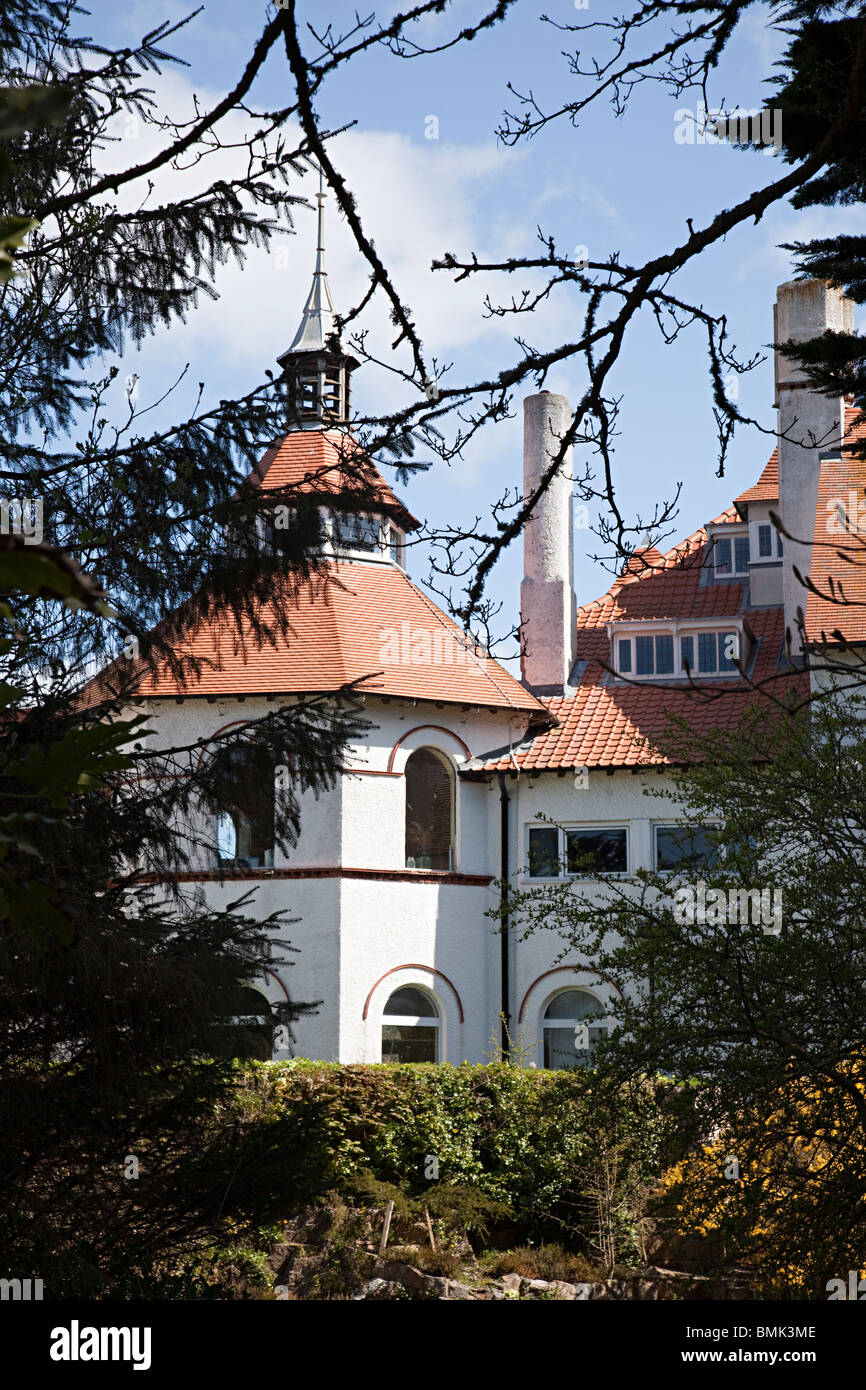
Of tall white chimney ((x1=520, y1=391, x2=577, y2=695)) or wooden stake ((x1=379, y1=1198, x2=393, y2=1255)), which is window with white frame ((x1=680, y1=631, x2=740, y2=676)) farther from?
wooden stake ((x1=379, y1=1198, x2=393, y2=1255))

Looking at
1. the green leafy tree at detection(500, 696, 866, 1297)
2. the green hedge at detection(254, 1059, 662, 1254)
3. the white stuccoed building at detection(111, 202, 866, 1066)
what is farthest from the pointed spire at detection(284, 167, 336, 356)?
the green leafy tree at detection(500, 696, 866, 1297)

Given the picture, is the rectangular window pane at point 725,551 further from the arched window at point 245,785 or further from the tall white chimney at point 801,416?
the arched window at point 245,785

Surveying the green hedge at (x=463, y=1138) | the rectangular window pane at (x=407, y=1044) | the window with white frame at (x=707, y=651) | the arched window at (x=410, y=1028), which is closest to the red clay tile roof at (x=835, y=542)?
the window with white frame at (x=707, y=651)

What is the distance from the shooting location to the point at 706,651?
2703 cm

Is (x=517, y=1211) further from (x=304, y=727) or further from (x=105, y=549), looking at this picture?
(x=105, y=549)

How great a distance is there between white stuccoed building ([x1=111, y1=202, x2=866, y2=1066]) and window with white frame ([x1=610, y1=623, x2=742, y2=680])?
0.04m

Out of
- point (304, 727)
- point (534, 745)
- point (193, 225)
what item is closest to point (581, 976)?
point (534, 745)

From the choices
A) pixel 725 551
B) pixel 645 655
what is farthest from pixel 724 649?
pixel 725 551

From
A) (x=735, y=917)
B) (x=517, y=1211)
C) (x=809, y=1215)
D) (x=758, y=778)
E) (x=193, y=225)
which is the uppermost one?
(x=193, y=225)

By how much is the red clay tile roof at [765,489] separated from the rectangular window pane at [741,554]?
31.5 inches

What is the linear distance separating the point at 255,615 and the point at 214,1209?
3.80 meters

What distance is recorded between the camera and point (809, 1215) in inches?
389

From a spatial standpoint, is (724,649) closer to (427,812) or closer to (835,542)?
(835,542)

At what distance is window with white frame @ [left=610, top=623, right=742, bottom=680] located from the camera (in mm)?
26969
